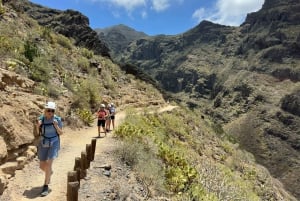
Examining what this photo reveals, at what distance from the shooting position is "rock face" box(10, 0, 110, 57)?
4581 centimetres

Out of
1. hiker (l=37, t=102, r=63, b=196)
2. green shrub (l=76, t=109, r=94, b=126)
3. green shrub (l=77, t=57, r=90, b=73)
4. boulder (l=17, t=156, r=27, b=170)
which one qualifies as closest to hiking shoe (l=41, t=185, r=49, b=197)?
hiker (l=37, t=102, r=63, b=196)

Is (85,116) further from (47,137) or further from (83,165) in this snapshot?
(47,137)

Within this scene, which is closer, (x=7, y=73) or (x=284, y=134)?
(x=7, y=73)

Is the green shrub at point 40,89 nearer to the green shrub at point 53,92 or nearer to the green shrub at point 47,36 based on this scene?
the green shrub at point 53,92

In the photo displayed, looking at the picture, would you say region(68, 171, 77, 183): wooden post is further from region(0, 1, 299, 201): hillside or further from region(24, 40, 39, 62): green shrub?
region(24, 40, 39, 62): green shrub

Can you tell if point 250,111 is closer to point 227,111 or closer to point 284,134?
point 227,111

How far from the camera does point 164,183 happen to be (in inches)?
453

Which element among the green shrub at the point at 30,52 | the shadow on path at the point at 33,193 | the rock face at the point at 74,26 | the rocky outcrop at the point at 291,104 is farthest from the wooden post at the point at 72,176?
the rocky outcrop at the point at 291,104

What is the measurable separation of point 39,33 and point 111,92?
19.6ft

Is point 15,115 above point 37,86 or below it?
below

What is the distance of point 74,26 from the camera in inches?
1991

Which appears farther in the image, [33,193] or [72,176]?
[33,193]

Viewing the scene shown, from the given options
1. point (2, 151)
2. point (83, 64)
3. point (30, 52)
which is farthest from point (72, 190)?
point (83, 64)

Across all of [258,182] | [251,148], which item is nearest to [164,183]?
[258,182]
